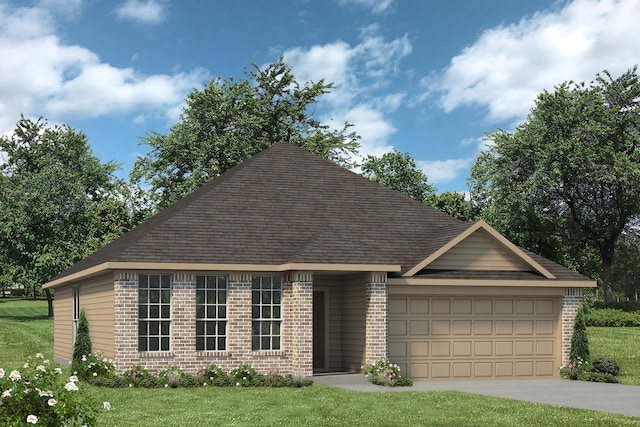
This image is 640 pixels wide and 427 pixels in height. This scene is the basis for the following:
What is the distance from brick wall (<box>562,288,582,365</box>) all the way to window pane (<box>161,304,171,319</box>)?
1133 centimetres

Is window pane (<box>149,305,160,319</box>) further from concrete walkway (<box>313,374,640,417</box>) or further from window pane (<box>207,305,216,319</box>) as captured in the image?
concrete walkway (<box>313,374,640,417</box>)

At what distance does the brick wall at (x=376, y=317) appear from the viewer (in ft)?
76.6

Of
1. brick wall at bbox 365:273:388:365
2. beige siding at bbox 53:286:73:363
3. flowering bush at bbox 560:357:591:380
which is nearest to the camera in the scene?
brick wall at bbox 365:273:388:365

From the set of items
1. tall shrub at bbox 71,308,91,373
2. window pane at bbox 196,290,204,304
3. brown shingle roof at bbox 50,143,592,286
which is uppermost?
brown shingle roof at bbox 50,143,592,286

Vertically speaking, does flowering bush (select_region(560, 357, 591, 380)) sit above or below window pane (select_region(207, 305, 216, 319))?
below

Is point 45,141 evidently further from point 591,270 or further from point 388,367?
point 388,367

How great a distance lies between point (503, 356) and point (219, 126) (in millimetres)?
28483

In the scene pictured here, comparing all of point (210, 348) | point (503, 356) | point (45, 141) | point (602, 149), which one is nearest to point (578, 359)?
A: point (503, 356)

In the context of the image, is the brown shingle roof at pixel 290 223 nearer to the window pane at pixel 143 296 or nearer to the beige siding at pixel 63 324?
the window pane at pixel 143 296

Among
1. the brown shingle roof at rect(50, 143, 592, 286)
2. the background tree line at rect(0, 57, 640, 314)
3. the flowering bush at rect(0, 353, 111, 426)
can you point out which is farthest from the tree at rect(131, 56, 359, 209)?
the flowering bush at rect(0, 353, 111, 426)

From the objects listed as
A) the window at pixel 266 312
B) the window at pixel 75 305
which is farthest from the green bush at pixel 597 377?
the window at pixel 75 305

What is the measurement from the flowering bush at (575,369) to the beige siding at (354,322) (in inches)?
239

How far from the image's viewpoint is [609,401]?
61.5 ft

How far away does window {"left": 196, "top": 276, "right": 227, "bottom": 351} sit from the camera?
76.2 feet
